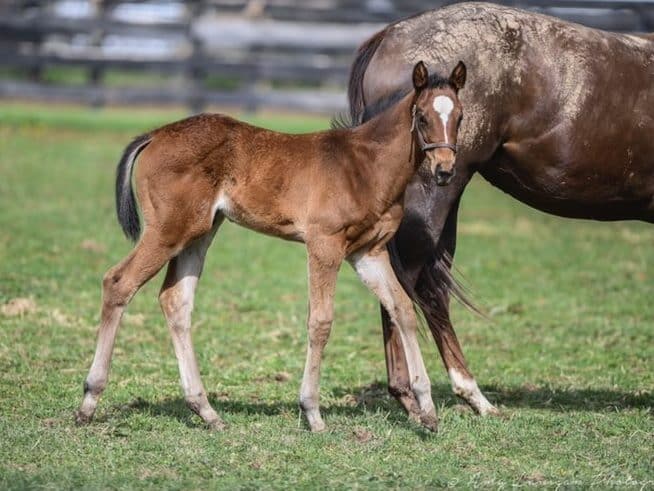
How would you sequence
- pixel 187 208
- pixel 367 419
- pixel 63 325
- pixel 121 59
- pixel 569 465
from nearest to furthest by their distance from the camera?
pixel 569 465 < pixel 187 208 < pixel 367 419 < pixel 63 325 < pixel 121 59

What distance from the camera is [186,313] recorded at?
539 centimetres

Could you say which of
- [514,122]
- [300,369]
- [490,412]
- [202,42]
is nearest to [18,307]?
[300,369]

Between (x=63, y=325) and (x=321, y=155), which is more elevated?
(x=321, y=155)

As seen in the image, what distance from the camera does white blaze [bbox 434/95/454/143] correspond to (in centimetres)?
484

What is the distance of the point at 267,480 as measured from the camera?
14.4ft

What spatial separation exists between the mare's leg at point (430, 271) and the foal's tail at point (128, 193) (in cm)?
144

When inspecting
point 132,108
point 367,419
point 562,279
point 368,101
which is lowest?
point 132,108

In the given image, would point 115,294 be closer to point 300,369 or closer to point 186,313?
point 186,313

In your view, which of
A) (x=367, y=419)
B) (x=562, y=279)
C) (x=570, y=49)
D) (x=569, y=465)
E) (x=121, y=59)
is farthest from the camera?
(x=121, y=59)

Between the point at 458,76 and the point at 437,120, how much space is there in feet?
1.24

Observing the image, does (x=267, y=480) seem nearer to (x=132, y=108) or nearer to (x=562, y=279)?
(x=562, y=279)

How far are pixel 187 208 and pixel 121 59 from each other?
51.7 ft

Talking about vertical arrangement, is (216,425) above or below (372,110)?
below

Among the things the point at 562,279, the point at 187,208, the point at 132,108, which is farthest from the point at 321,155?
the point at 132,108
